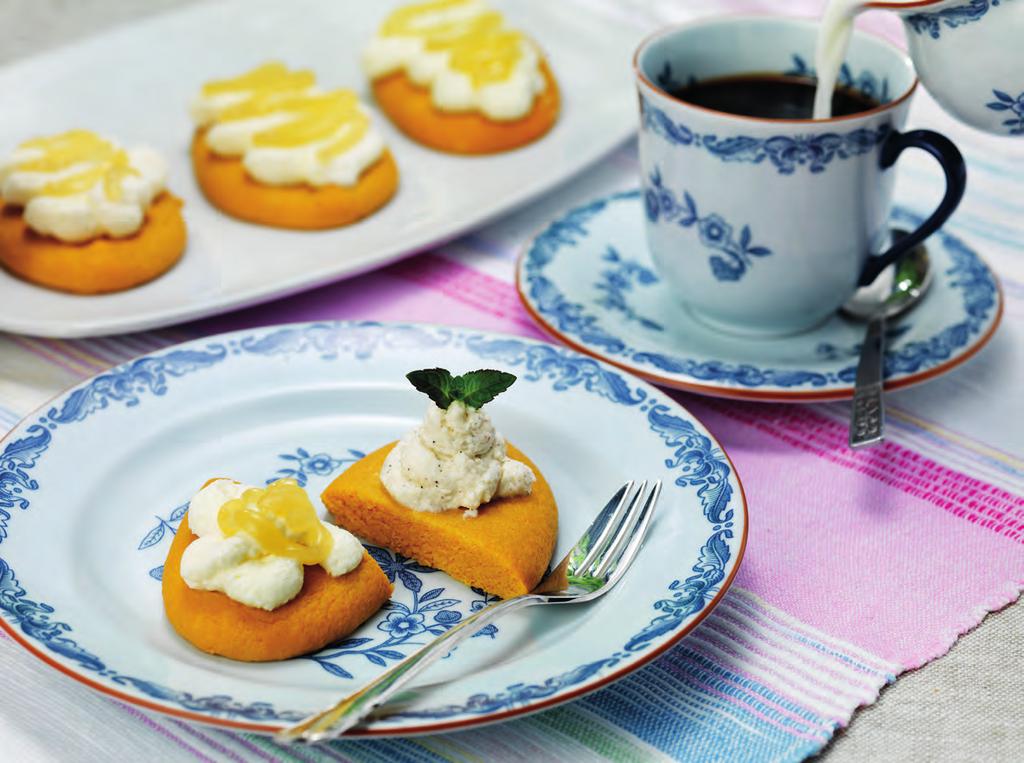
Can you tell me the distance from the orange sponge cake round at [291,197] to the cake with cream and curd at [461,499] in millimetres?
688

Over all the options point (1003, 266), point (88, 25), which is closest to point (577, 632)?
point (1003, 266)

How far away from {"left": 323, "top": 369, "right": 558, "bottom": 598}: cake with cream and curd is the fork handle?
0.37ft

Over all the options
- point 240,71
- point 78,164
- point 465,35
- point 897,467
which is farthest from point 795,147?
point 240,71

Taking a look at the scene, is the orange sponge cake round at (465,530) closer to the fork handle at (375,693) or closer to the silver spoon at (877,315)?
the fork handle at (375,693)

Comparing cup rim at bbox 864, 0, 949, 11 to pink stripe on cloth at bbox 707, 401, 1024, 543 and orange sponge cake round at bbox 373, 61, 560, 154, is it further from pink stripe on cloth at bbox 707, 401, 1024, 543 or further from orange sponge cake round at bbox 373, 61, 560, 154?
orange sponge cake round at bbox 373, 61, 560, 154

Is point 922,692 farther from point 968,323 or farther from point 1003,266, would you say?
point 1003,266

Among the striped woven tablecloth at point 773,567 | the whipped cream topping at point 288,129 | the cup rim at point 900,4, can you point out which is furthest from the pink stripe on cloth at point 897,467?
the whipped cream topping at point 288,129

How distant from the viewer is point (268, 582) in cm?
105

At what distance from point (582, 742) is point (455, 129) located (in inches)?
48.1

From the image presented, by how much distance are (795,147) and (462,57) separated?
0.80 m

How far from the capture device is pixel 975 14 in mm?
1229

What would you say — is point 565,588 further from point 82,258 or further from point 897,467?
point 82,258

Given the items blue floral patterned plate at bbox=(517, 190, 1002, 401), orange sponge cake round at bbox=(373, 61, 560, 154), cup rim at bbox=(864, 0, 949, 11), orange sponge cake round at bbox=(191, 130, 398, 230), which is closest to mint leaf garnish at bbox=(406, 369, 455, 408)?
blue floral patterned plate at bbox=(517, 190, 1002, 401)

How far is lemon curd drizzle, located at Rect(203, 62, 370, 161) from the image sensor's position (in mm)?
1834
